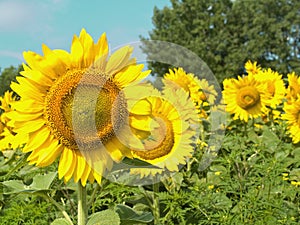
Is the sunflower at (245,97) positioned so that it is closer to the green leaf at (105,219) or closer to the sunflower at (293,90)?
the sunflower at (293,90)

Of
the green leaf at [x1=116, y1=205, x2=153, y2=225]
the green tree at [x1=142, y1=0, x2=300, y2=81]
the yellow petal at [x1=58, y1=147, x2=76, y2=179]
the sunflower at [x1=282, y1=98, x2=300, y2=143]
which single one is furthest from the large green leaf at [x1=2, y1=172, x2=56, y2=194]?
the green tree at [x1=142, y1=0, x2=300, y2=81]

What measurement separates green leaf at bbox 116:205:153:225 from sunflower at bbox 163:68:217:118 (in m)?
2.23

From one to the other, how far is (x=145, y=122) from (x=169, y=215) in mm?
844

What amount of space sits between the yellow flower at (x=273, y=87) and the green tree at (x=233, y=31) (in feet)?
64.8

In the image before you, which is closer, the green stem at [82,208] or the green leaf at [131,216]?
the green stem at [82,208]

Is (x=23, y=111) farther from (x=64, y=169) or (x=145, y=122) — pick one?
(x=145, y=122)

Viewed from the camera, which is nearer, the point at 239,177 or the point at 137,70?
the point at 137,70

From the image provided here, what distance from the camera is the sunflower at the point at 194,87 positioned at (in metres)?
3.95

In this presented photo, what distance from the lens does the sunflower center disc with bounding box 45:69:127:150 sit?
146 cm

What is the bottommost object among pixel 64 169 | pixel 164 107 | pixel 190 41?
pixel 64 169

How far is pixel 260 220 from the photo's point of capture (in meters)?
2.07

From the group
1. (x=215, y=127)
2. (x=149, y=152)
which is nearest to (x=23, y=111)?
(x=149, y=152)

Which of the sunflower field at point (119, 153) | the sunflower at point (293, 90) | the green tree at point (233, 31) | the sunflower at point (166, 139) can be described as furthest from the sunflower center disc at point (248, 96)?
the green tree at point (233, 31)

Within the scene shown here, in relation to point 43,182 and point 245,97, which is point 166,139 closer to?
point 43,182
